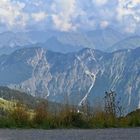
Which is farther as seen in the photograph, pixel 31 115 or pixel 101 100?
pixel 101 100
